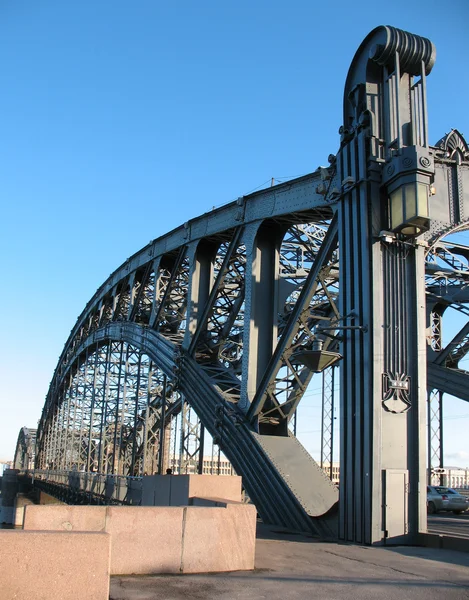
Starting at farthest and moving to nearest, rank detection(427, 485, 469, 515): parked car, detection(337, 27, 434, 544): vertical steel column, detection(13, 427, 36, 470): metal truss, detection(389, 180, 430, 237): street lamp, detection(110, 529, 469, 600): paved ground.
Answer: detection(13, 427, 36, 470): metal truss → detection(427, 485, 469, 515): parked car → detection(389, 180, 430, 237): street lamp → detection(337, 27, 434, 544): vertical steel column → detection(110, 529, 469, 600): paved ground

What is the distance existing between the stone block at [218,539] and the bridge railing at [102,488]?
13.0 meters

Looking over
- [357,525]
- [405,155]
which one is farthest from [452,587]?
[405,155]

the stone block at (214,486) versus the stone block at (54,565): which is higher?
the stone block at (214,486)

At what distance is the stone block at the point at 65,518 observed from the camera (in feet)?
24.1

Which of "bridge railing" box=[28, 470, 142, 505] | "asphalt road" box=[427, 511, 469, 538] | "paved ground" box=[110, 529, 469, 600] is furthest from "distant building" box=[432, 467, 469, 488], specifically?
"paved ground" box=[110, 529, 469, 600]

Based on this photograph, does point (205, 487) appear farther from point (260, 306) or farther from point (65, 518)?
point (260, 306)

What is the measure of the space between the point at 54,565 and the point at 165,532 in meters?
2.03

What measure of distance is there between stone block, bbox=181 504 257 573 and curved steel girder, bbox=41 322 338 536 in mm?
5018

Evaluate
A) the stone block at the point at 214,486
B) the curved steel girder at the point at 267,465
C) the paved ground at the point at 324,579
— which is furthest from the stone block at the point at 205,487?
the curved steel girder at the point at 267,465

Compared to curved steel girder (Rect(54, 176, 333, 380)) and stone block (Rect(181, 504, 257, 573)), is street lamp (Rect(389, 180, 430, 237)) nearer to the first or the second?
curved steel girder (Rect(54, 176, 333, 380))

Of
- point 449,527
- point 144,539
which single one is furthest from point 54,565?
point 449,527

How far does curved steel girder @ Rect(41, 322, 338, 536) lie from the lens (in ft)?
46.1

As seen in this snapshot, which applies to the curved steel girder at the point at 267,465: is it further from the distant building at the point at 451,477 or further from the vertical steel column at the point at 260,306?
the distant building at the point at 451,477

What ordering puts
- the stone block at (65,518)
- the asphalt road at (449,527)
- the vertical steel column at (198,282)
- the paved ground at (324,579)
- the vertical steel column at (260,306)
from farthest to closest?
the vertical steel column at (198,282) < the vertical steel column at (260,306) < the asphalt road at (449,527) < the stone block at (65,518) < the paved ground at (324,579)
